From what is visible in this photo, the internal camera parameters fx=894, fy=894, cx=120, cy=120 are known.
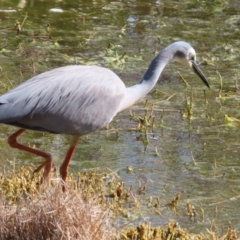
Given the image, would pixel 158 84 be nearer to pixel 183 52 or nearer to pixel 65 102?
pixel 183 52

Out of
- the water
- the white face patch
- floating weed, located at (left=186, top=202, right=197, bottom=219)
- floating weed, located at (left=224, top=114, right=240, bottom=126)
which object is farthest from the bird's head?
floating weed, located at (left=224, top=114, right=240, bottom=126)

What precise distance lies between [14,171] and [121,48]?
3875mm

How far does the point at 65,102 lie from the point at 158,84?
3117mm

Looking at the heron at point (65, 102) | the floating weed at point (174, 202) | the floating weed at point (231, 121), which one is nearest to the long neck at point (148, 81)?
the heron at point (65, 102)

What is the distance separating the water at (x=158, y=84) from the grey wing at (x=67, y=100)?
0.73 metres

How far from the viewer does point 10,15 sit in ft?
34.6

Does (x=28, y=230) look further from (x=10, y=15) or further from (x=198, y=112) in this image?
(x=10, y=15)

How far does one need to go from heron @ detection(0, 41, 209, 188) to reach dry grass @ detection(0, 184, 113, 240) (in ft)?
2.33

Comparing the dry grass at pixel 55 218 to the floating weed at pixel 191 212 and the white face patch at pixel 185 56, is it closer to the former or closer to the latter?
the floating weed at pixel 191 212

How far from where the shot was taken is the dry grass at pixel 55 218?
4.80 meters

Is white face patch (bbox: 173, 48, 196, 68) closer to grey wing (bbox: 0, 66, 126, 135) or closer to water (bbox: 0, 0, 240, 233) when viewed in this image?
grey wing (bbox: 0, 66, 126, 135)

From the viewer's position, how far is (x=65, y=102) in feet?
18.7

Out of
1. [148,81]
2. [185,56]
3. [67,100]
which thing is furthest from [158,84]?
[67,100]

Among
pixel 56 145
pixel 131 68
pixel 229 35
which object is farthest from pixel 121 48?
pixel 56 145
